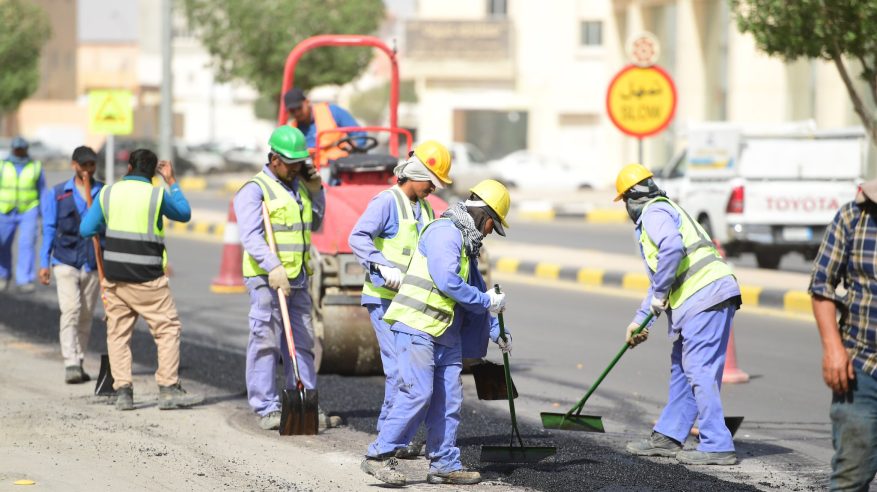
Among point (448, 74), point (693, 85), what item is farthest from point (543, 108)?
point (693, 85)

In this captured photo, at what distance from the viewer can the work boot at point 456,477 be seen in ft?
23.8

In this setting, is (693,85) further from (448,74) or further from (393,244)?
(393,244)

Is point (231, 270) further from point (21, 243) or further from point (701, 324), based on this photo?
point (701, 324)

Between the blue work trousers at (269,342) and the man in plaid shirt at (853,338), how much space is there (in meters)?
3.92

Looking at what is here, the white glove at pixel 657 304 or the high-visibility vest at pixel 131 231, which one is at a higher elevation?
the high-visibility vest at pixel 131 231

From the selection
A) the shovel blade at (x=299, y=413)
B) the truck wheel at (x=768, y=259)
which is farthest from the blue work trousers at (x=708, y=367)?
the truck wheel at (x=768, y=259)

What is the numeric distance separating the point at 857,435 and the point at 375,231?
3.07m

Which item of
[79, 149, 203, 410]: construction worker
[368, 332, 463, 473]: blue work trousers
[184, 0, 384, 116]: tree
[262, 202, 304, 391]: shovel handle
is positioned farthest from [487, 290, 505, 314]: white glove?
[184, 0, 384, 116]: tree

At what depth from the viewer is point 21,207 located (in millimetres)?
16344

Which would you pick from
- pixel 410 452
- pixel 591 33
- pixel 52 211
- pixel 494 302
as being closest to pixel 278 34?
pixel 591 33

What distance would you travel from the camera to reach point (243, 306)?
1524 centimetres

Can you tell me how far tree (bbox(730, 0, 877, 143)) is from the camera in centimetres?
1473

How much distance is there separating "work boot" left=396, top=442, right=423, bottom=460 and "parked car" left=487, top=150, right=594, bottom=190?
3682 cm

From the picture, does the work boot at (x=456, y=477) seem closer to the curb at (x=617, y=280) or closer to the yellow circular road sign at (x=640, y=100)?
the curb at (x=617, y=280)
